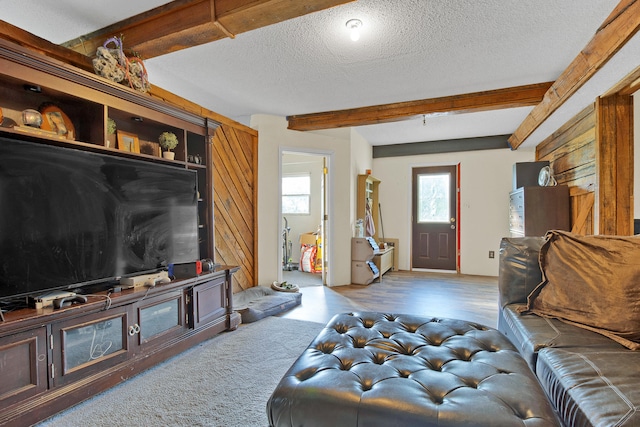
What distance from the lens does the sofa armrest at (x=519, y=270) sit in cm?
191

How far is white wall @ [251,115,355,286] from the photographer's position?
4160 millimetres

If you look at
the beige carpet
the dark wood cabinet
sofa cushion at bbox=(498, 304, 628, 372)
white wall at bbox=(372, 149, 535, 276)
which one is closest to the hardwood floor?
white wall at bbox=(372, 149, 535, 276)

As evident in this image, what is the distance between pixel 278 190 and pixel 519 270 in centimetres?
305

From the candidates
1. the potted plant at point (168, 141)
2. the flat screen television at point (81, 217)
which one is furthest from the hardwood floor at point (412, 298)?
the potted plant at point (168, 141)

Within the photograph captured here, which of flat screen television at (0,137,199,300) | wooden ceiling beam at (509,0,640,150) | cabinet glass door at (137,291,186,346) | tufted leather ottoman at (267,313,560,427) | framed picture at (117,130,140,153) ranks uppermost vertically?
wooden ceiling beam at (509,0,640,150)

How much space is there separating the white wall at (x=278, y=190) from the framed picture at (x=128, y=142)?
1842 mm

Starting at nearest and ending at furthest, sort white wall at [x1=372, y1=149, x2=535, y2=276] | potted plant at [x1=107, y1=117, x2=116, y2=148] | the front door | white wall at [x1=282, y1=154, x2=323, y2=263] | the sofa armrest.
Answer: the sofa armrest < potted plant at [x1=107, y1=117, x2=116, y2=148] < white wall at [x1=372, y1=149, x2=535, y2=276] < the front door < white wall at [x1=282, y1=154, x2=323, y2=263]

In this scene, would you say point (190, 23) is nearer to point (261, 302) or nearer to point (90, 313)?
point (90, 313)

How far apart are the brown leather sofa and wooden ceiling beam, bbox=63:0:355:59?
203 cm

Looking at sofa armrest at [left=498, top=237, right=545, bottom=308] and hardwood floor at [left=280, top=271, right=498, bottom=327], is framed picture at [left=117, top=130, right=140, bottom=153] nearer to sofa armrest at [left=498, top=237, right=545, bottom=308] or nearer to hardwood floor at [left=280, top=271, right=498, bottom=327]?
hardwood floor at [left=280, top=271, right=498, bottom=327]

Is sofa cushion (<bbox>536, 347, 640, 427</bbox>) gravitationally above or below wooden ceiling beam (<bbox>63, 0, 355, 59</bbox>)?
below

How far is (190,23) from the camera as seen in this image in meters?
1.89

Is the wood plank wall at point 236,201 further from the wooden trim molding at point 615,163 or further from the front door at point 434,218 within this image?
the wooden trim molding at point 615,163

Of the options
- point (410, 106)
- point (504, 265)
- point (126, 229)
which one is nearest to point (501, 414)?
point (504, 265)
